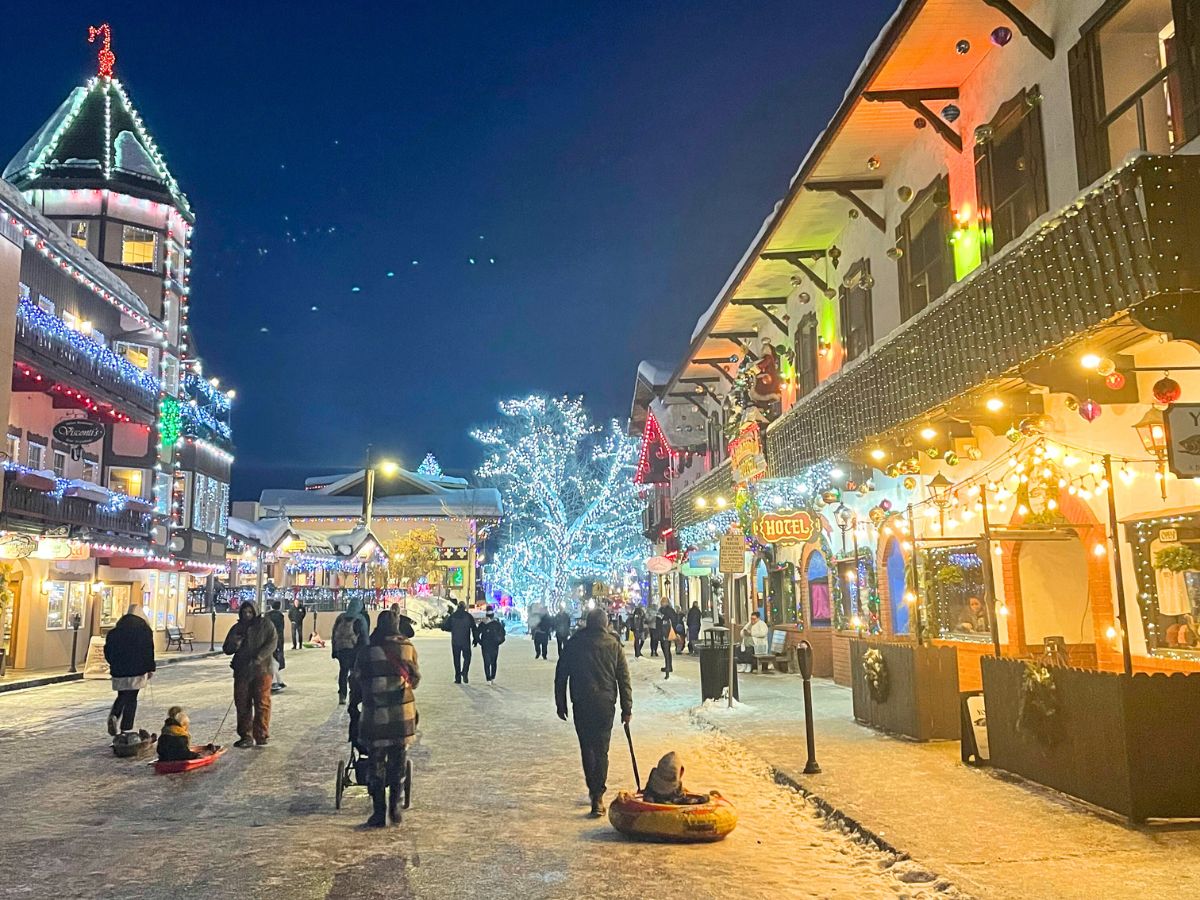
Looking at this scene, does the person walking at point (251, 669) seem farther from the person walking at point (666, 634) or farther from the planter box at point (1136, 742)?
the person walking at point (666, 634)

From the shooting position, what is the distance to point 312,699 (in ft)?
61.3

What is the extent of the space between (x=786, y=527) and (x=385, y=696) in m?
13.0

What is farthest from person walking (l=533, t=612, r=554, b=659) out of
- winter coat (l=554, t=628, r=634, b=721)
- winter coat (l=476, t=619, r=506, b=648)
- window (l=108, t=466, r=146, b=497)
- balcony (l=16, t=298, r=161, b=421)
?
winter coat (l=554, t=628, r=634, b=721)

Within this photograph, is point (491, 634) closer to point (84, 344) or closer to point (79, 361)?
point (79, 361)

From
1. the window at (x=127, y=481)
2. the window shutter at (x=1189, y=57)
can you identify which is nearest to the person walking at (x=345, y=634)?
the window shutter at (x=1189, y=57)

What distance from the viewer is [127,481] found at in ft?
110

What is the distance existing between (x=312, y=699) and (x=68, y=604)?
46.4 ft

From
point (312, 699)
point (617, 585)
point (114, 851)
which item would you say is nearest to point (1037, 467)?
point (114, 851)

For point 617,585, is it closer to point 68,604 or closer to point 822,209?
point 68,604

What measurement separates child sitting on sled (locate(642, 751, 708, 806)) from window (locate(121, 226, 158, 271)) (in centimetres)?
3386

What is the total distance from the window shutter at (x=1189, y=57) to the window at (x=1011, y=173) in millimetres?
2513

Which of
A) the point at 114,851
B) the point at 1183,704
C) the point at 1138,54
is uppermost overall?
the point at 1138,54

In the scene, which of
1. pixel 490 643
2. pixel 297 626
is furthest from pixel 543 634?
pixel 297 626

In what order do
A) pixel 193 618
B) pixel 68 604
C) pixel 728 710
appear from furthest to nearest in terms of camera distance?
pixel 193 618
pixel 68 604
pixel 728 710
